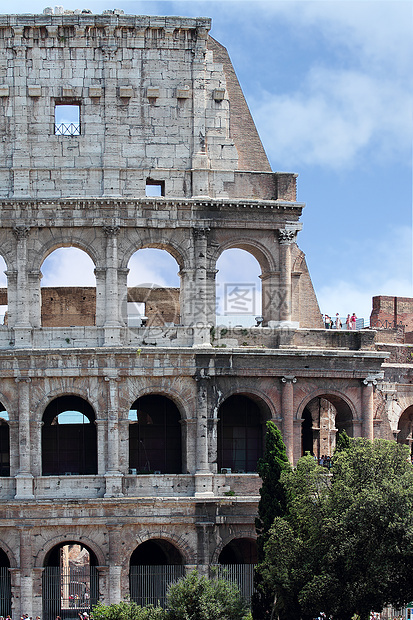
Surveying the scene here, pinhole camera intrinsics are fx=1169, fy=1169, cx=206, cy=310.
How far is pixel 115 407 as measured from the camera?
3588cm

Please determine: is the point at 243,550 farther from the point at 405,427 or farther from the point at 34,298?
the point at 34,298

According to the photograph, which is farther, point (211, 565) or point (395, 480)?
point (211, 565)

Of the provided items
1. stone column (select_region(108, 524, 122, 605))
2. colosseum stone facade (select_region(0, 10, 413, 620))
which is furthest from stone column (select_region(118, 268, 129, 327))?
stone column (select_region(108, 524, 122, 605))

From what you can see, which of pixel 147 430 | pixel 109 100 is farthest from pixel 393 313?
pixel 109 100

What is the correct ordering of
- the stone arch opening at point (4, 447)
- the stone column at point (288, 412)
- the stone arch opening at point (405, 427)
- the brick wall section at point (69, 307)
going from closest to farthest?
the stone column at point (288, 412), the stone arch opening at point (4, 447), the brick wall section at point (69, 307), the stone arch opening at point (405, 427)

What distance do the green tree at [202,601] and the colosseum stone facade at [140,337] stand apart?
14.5 ft

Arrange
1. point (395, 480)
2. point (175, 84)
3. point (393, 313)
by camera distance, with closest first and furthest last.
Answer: point (395, 480)
point (175, 84)
point (393, 313)

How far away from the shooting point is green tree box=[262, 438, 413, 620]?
28453 mm

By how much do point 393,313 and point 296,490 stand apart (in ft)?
53.2

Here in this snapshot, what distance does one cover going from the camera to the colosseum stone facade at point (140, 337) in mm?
35438

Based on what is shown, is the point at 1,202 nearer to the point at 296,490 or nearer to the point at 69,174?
the point at 69,174

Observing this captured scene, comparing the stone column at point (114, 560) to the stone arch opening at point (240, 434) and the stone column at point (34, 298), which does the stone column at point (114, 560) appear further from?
the stone column at point (34, 298)

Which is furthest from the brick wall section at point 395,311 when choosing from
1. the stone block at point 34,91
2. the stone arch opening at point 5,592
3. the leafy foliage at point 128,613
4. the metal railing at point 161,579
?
the leafy foliage at point 128,613

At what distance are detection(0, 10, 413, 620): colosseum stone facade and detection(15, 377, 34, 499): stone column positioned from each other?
6 centimetres
